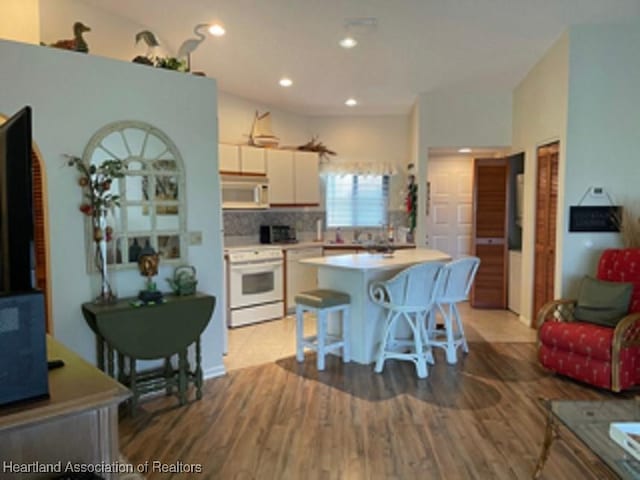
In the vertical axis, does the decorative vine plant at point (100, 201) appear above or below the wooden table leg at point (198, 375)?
above

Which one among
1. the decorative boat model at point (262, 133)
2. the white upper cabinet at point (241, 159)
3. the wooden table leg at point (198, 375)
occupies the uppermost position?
the decorative boat model at point (262, 133)

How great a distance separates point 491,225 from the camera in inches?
244

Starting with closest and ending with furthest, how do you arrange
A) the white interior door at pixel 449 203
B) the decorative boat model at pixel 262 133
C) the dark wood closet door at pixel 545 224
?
the dark wood closet door at pixel 545 224 → the decorative boat model at pixel 262 133 → the white interior door at pixel 449 203

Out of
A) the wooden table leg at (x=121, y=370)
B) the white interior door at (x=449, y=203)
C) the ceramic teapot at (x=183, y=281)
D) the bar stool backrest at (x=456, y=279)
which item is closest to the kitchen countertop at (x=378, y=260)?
the bar stool backrest at (x=456, y=279)

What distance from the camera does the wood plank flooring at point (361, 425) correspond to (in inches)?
98.8

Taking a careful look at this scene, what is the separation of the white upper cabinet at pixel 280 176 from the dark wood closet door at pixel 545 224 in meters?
2.91

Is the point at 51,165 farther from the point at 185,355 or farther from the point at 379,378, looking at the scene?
the point at 379,378

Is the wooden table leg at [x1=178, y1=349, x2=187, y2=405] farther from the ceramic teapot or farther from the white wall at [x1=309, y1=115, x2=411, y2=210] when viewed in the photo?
the white wall at [x1=309, y1=115, x2=411, y2=210]

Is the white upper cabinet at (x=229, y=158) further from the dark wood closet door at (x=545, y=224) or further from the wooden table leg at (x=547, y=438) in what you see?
the wooden table leg at (x=547, y=438)

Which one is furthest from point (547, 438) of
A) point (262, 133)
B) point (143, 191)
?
point (262, 133)

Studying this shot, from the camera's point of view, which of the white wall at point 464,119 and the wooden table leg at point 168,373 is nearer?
the wooden table leg at point 168,373

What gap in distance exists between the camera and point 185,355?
3273 mm

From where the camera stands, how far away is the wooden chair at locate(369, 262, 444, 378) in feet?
12.3

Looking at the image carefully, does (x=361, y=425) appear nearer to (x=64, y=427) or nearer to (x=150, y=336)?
(x=150, y=336)
